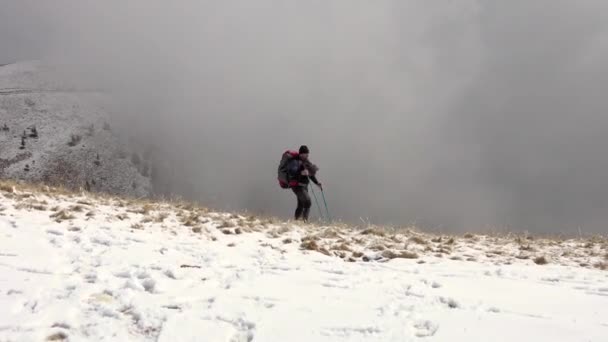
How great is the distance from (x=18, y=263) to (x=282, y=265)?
358 centimetres

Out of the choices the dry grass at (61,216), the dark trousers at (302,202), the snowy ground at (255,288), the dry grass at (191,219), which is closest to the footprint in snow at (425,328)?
the snowy ground at (255,288)

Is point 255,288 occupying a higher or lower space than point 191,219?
higher

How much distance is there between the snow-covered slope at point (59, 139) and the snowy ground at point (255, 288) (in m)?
38.2

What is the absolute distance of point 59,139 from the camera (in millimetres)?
53188

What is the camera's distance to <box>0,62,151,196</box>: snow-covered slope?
153 feet

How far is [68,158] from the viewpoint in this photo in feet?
168

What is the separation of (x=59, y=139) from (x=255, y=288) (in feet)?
183

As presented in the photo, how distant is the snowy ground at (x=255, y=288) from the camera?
4262 millimetres

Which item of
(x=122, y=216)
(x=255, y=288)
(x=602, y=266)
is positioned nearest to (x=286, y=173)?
(x=122, y=216)

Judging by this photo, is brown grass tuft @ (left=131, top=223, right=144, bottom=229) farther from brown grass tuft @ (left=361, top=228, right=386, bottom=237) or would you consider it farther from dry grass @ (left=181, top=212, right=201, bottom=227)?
brown grass tuft @ (left=361, top=228, right=386, bottom=237)

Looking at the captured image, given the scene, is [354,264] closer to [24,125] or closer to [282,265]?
[282,265]

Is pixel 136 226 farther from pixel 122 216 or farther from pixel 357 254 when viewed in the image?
pixel 357 254

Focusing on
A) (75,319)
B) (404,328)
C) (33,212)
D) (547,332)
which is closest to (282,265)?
(404,328)

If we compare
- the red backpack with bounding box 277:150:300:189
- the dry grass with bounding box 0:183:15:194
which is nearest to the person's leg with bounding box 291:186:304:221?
the red backpack with bounding box 277:150:300:189
